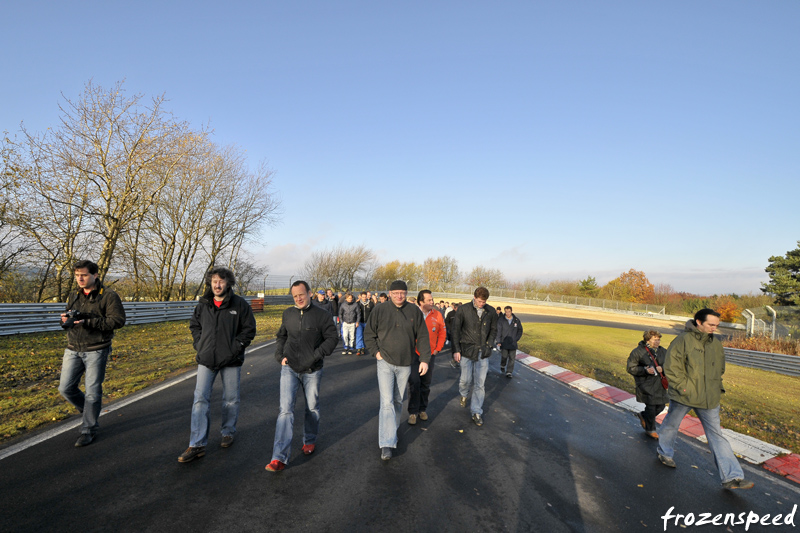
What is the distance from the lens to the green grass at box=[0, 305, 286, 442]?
5.66 metres

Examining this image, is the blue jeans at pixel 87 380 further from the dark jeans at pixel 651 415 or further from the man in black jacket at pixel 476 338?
the dark jeans at pixel 651 415

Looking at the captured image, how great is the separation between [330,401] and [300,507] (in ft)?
11.5

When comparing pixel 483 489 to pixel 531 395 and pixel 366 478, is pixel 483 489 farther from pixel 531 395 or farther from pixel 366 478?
pixel 531 395

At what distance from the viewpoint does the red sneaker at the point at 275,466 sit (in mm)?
4078

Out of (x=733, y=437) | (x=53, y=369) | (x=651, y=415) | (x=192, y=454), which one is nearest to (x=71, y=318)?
(x=192, y=454)

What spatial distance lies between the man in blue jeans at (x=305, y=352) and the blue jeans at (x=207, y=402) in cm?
61

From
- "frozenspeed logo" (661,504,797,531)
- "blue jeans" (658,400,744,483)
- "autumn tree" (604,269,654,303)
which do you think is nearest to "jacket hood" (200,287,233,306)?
"frozenspeed logo" (661,504,797,531)

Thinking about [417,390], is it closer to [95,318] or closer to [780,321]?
[95,318]

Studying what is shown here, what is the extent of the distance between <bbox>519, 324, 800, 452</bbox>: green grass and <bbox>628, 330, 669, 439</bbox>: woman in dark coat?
204 centimetres

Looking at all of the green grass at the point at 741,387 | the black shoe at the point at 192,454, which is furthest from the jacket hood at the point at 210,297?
the green grass at the point at 741,387

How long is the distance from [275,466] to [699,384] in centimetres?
499

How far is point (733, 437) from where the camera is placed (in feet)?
21.0

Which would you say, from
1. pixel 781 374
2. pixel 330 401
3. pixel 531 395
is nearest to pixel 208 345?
pixel 330 401

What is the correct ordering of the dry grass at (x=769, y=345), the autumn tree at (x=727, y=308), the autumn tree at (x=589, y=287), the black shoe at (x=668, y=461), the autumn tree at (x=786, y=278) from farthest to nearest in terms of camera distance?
the autumn tree at (x=589, y=287) < the autumn tree at (x=727, y=308) < the autumn tree at (x=786, y=278) < the dry grass at (x=769, y=345) < the black shoe at (x=668, y=461)
